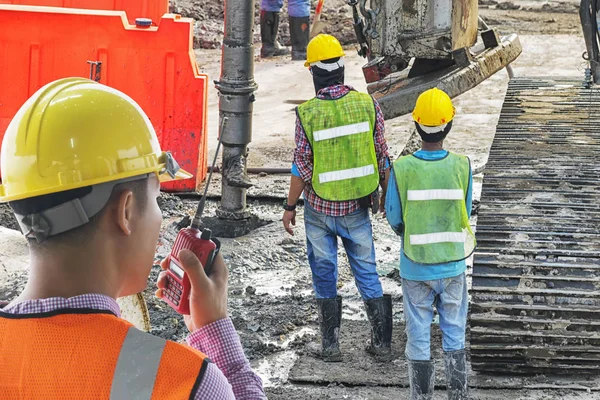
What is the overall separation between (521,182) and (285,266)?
1712 millimetres

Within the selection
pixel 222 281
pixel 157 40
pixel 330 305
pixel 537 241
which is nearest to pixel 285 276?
pixel 330 305

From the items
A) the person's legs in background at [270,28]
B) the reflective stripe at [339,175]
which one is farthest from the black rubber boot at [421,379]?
the person's legs in background at [270,28]

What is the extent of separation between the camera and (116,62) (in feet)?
28.6

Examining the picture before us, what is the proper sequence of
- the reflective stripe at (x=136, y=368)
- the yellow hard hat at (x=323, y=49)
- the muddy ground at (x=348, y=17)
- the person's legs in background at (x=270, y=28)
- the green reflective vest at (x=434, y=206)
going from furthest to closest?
the muddy ground at (x=348, y=17), the person's legs in background at (x=270, y=28), the yellow hard hat at (x=323, y=49), the green reflective vest at (x=434, y=206), the reflective stripe at (x=136, y=368)

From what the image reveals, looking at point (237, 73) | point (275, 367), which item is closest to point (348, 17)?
point (237, 73)

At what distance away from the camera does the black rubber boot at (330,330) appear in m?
5.73

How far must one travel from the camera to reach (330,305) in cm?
576

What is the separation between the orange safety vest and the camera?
169cm

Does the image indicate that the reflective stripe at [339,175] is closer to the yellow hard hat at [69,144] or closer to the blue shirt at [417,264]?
the blue shirt at [417,264]

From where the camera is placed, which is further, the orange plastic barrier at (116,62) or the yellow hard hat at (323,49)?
the orange plastic barrier at (116,62)

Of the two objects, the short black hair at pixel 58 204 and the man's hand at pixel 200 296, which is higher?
A: the short black hair at pixel 58 204

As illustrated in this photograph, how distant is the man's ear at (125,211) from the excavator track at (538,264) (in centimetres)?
359

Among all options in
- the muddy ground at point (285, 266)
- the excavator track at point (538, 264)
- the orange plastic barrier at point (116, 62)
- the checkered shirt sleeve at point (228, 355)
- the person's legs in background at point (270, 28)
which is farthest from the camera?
the person's legs in background at point (270, 28)

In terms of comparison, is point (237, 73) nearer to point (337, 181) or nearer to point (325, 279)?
point (337, 181)
